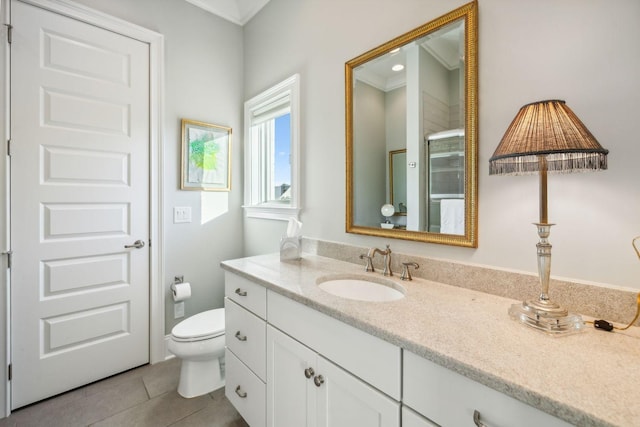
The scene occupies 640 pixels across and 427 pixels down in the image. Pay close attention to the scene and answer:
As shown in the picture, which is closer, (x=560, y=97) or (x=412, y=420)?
(x=412, y=420)

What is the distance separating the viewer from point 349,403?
36.6 inches

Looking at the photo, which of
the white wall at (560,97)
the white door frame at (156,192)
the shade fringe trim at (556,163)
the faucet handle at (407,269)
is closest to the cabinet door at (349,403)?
the faucet handle at (407,269)

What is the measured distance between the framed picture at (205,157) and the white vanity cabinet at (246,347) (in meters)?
1.01

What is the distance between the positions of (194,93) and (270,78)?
0.62 metres

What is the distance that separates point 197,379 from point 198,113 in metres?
1.92

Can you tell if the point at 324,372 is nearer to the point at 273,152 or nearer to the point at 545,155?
the point at 545,155

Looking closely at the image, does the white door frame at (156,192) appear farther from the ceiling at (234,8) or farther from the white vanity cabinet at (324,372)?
the white vanity cabinet at (324,372)

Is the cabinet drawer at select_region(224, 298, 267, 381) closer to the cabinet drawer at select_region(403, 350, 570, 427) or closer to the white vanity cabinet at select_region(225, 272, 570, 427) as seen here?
the white vanity cabinet at select_region(225, 272, 570, 427)

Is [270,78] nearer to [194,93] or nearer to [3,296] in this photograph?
[194,93]

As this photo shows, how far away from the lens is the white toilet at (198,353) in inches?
67.6

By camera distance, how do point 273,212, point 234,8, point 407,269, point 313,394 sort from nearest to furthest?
point 313,394
point 407,269
point 273,212
point 234,8

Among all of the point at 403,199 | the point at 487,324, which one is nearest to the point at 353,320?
the point at 487,324

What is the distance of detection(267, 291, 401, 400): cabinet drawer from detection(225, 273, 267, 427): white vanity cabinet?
0.15 metres

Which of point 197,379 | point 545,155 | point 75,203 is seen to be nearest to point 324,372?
point 545,155
